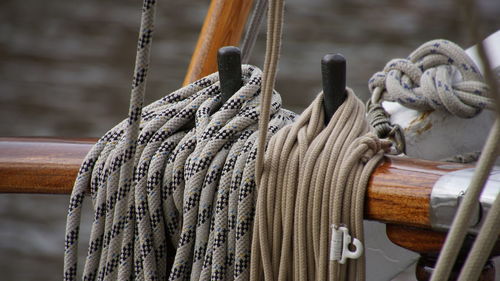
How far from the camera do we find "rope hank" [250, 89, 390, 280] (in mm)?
717

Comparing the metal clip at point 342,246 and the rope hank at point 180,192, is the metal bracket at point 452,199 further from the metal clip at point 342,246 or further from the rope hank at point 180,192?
the rope hank at point 180,192

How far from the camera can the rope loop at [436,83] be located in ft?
3.56

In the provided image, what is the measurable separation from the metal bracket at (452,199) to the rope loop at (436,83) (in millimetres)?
402

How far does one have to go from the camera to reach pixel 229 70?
2.81 feet

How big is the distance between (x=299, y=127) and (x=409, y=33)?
3.28 m

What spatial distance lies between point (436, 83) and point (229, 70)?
1.31ft

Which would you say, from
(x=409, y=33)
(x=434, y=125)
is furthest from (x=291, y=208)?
(x=409, y=33)

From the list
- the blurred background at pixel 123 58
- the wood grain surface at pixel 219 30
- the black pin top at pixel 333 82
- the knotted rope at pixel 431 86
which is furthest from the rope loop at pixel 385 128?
the blurred background at pixel 123 58

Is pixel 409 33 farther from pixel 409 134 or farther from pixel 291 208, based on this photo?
pixel 291 208

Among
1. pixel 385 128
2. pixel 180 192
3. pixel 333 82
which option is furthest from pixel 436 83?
pixel 180 192

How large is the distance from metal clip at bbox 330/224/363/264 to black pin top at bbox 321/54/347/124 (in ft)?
0.48

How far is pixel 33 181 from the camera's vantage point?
3.04ft

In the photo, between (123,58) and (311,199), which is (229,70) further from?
(123,58)

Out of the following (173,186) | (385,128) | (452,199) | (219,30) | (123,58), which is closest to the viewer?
(452,199)
